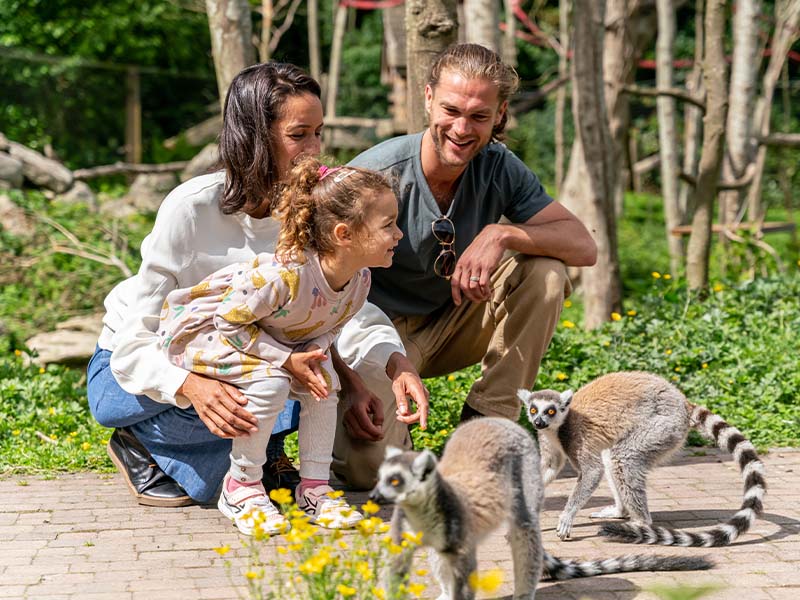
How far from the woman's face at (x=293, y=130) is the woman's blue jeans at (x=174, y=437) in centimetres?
105

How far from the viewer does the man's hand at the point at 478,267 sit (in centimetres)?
444

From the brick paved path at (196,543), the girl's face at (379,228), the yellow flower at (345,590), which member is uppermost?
the girl's face at (379,228)

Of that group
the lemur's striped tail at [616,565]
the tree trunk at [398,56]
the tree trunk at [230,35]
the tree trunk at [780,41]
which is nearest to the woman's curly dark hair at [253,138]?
the lemur's striped tail at [616,565]

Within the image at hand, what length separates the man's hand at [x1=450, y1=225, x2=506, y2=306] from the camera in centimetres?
444

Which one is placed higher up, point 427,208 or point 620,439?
point 427,208

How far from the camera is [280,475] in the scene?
14.7 feet

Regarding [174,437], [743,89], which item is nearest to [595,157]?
[743,89]

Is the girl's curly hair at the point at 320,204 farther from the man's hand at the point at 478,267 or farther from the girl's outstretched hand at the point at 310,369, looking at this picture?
the man's hand at the point at 478,267

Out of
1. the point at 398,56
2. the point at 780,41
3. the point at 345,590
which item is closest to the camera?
the point at 345,590

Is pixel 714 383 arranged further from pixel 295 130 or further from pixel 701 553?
pixel 295 130

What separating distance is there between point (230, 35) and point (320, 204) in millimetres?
3425

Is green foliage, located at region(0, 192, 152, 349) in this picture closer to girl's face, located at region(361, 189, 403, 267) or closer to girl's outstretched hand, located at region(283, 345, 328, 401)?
girl's outstretched hand, located at region(283, 345, 328, 401)

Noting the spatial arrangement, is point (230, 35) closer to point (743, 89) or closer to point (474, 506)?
point (474, 506)

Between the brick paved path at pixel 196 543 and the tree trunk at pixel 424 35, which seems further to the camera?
the tree trunk at pixel 424 35
